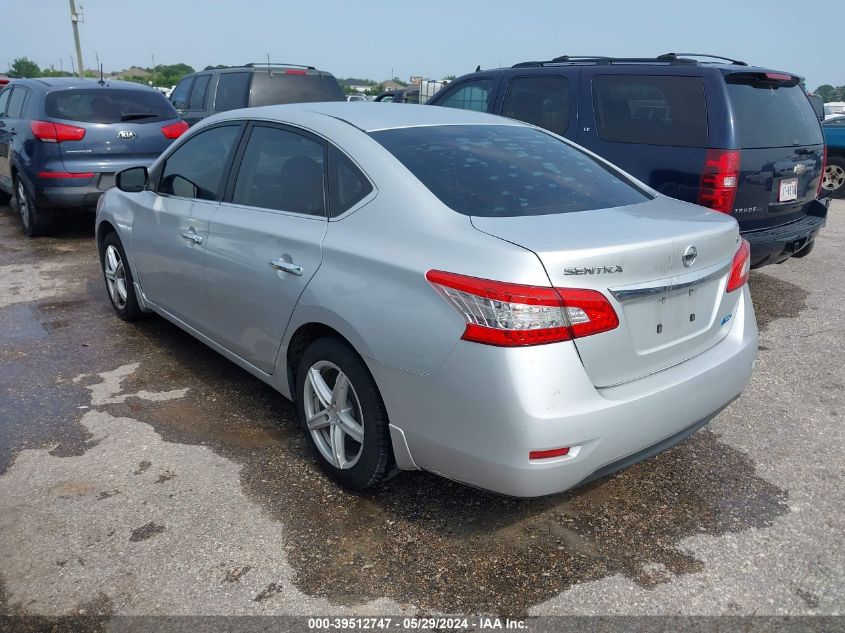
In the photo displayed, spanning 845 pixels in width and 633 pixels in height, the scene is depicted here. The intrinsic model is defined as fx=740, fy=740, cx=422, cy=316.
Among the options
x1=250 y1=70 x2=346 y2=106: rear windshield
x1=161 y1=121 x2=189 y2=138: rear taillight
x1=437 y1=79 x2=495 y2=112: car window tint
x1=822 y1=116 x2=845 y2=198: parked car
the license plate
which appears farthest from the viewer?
x1=822 y1=116 x2=845 y2=198: parked car

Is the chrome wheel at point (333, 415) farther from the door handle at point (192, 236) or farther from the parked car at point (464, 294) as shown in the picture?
the door handle at point (192, 236)

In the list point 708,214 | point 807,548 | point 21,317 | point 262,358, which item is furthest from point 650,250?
point 21,317

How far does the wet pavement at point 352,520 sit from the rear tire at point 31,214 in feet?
13.8

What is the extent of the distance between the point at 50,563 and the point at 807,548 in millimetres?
2835

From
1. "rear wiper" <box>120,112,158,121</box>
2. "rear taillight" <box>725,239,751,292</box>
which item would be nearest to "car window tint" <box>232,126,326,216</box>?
"rear taillight" <box>725,239,751,292</box>

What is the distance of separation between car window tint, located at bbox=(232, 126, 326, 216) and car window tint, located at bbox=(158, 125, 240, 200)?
0.23 metres

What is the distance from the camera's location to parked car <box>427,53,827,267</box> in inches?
198

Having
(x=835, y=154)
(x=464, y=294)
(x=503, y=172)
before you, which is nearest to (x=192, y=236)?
(x=503, y=172)

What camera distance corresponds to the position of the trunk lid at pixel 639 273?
8.11 feet

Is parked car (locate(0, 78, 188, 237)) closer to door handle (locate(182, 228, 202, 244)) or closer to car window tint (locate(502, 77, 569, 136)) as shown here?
car window tint (locate(502, 77, 569, 136))

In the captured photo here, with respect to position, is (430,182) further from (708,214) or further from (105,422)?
(105,422)

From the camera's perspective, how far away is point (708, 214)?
3.14m

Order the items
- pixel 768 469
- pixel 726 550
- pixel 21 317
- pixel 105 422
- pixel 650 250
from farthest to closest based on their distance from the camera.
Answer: pixel 21 317
pixel 105 422
pixel 768 469
pixel 726 550
pixel 650 250

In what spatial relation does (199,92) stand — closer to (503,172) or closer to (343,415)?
(503,172)
